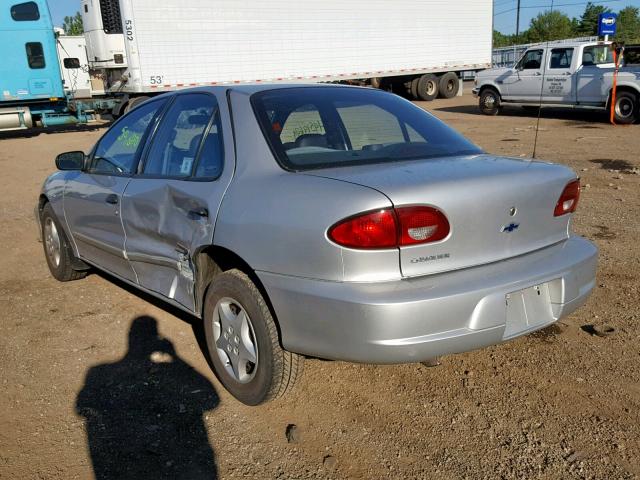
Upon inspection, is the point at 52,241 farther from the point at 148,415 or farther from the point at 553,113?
the point at 553,113

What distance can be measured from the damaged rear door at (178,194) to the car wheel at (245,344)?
0.82 feet

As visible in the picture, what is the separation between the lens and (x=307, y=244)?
2.63 m

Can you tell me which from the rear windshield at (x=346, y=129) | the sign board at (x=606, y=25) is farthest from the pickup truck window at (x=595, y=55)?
the rear windshield at (x=346, y=129)

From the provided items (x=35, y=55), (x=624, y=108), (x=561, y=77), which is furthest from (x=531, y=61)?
(x=35, y=55)

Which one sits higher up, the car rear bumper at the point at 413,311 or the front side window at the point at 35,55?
the front side window at the point at 35,55

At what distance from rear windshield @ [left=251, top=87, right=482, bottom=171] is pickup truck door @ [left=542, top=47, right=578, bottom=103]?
1344 cm

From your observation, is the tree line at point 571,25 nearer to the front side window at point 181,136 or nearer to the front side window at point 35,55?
the front side window at point 35,55

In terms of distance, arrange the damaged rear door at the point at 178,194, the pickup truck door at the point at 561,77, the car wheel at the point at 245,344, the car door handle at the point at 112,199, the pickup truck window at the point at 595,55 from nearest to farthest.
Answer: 1. the car wheel at the point at 245,344
2. the damaged rear door at the point at 178,194
3. the car door handle at the point at 112,199
4. the pickup truck window at the point at 595,55
5. the pickup truck door at the point at 561,77

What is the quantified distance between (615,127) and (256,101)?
13421 millimetres

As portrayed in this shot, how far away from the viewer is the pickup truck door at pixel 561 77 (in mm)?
15648

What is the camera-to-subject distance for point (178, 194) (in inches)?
133

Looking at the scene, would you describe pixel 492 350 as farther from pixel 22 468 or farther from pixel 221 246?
pixel 22 468

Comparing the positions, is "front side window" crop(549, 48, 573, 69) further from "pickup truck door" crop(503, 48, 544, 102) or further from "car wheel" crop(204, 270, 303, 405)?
"car wheel" crop(204, 270, 303, 405)

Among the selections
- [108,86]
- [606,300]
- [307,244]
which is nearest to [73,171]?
[307,244]
